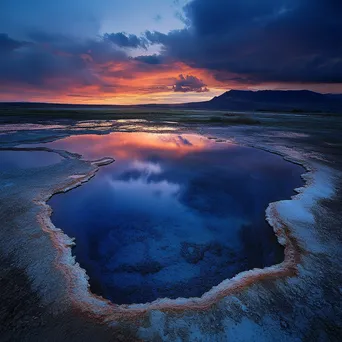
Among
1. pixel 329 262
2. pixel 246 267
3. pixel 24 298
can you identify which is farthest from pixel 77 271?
pixel 329 262

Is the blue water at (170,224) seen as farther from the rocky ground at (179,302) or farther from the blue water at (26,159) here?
the blue water at (26,159)

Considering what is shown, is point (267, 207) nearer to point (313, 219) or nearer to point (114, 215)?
point (313, 219)

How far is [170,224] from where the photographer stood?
4867mm

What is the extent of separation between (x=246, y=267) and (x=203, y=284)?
2.57ft

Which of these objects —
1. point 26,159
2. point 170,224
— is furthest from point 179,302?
point 26,159

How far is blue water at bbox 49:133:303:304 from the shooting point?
3.39 metres

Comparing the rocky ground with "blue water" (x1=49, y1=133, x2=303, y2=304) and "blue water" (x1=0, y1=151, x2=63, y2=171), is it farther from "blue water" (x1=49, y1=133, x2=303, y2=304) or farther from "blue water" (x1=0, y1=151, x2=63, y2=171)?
"blue water" (x1=0, y1=151, x2=63, y2=171)

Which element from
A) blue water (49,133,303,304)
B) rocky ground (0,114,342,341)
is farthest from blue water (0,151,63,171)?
rocky ground (0,114,342,341)

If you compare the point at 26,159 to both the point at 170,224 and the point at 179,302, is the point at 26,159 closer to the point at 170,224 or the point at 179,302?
the point at 170,224

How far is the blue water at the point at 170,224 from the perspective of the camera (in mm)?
3387

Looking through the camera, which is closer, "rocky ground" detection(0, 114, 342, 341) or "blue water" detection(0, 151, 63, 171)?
"rocky ground" detection(0, 114, 342, 341)

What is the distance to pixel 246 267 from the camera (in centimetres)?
358

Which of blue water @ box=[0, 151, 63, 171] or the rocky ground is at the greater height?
the rocky ground

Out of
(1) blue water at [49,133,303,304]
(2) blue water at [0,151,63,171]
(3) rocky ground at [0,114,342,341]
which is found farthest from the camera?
(2) blue water at [0,151,63,171]
